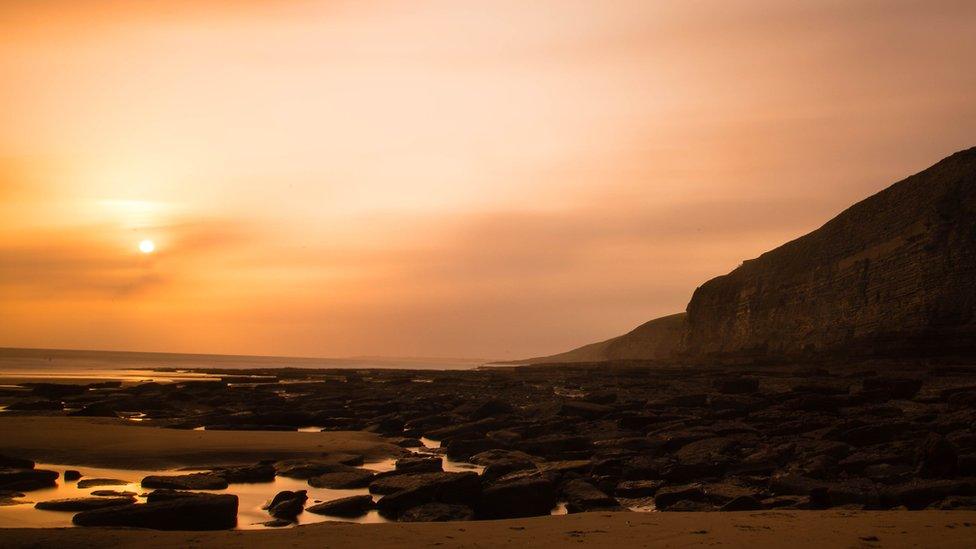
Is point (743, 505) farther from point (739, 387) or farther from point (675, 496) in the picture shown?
point (739, 387)

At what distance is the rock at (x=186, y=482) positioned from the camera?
12.2m

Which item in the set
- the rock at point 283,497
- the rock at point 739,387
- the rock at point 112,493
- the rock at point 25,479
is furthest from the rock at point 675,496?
the rock at point 739,387

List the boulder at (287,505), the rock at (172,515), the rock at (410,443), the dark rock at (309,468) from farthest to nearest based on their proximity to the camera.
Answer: the rock at (410,443) → the dark rock at (309,468) → the boulder at (287,505) → the rock at (172,515)

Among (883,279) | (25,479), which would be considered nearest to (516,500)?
(25,479)

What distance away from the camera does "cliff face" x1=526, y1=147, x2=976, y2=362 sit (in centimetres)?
4167

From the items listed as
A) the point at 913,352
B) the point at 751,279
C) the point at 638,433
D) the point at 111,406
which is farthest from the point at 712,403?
the point at 751,279

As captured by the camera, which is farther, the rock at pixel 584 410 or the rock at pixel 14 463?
the rock at pixel 584 410

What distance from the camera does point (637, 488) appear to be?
12.3 metres

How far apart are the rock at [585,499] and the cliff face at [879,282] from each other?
35.5 meters

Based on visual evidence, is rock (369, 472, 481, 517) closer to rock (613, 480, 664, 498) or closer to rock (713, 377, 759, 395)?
rock (613, 480, 664, 498)

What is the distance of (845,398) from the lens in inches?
799

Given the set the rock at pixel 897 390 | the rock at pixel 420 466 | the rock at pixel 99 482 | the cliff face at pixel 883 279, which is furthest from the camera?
the cliff face at pixel 883 279

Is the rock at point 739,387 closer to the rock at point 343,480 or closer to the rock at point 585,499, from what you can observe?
the rock at point 585,499

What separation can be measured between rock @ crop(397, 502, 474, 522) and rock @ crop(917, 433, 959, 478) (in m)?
6.72
